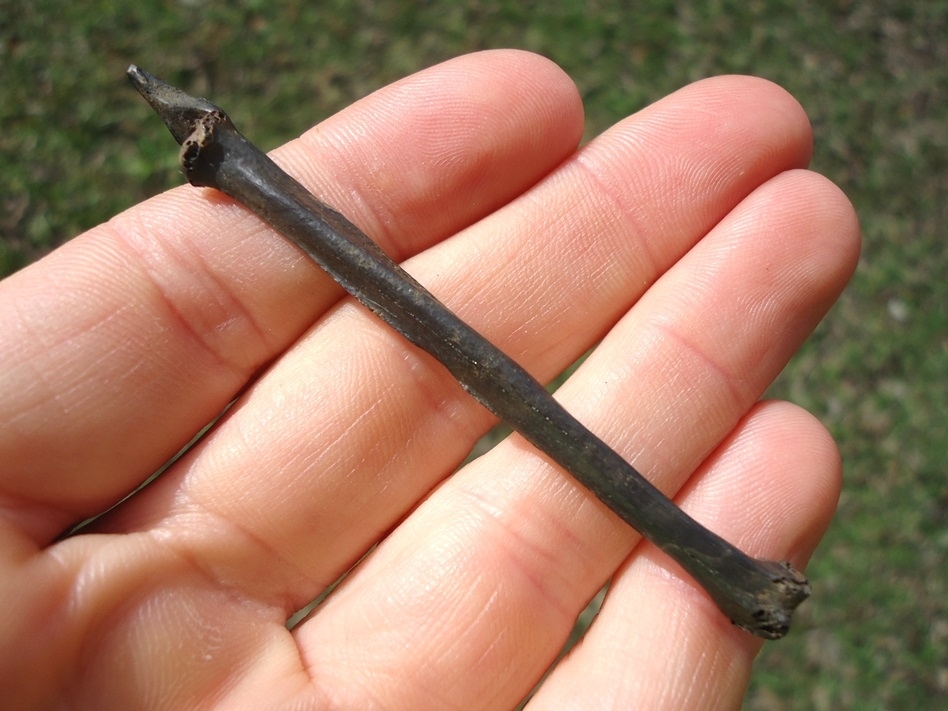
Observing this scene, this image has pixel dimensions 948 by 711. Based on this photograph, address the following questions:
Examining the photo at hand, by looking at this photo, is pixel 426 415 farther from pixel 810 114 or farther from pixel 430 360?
pixel 810 114

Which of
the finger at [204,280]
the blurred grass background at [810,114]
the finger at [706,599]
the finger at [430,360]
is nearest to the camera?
the finger at [204,280]

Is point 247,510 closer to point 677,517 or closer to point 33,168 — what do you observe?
point 677,517

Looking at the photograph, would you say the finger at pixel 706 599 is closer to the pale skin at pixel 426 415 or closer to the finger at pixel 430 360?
the pale skin at pixel 426 415

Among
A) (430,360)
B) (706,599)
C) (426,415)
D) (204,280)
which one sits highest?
(204,280)

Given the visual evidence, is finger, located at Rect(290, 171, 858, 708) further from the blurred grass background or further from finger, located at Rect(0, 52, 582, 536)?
the blurred grass background

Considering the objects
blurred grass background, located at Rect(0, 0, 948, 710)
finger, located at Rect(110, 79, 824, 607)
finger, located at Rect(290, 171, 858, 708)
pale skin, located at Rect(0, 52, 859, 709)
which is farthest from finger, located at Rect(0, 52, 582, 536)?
blurred grass background, located at Rect(0, 0, 948, 710)

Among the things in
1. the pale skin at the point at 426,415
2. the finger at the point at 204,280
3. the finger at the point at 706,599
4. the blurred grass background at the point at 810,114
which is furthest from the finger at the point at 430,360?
the blurred grass background at the point at 810,114

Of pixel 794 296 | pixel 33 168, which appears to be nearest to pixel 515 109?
pixel 794 296

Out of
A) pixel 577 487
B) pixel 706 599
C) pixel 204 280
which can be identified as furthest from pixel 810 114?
pixel 204 280
